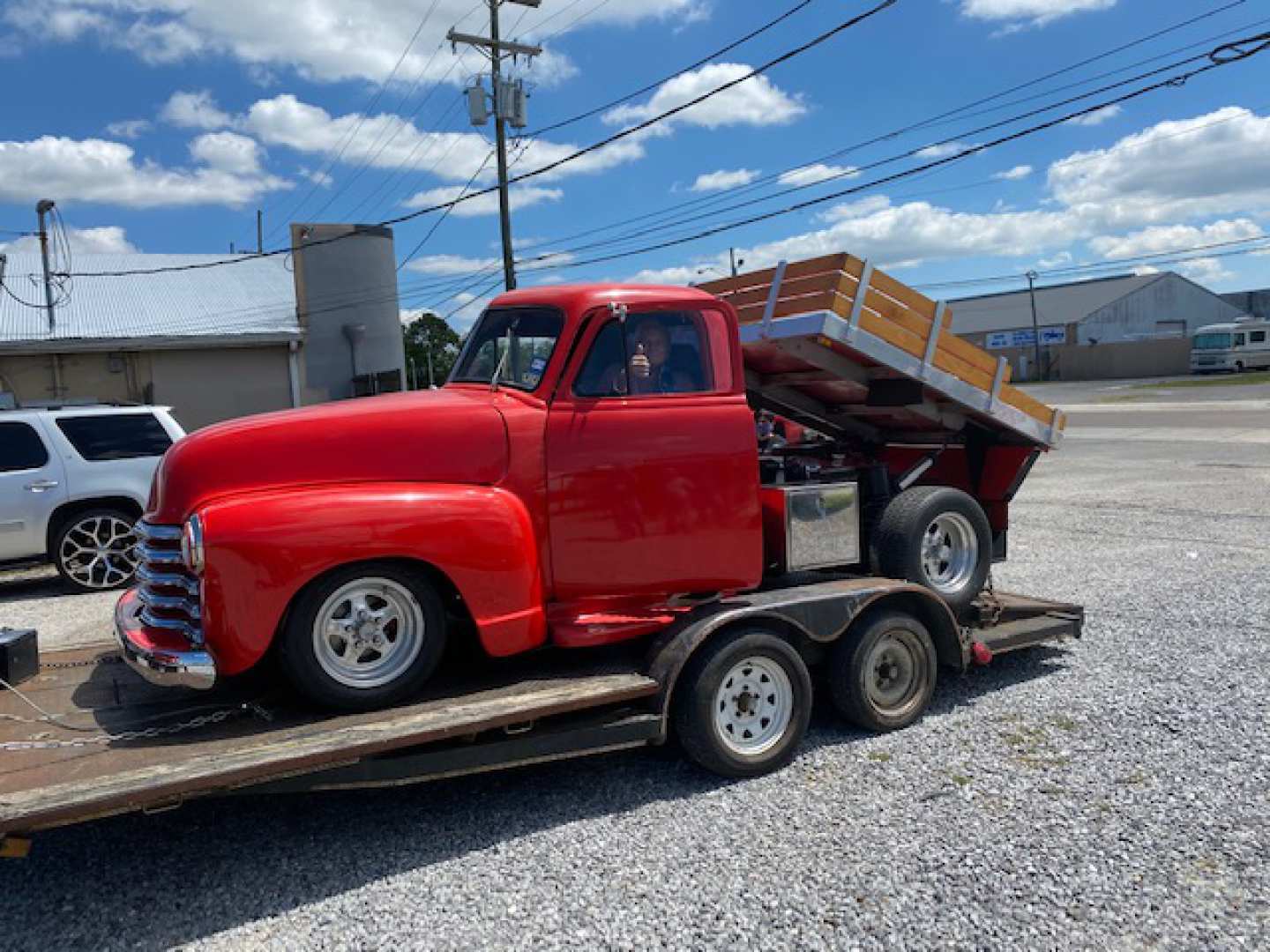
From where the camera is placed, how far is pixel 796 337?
5.43 m

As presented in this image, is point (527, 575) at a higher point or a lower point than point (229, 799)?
higher

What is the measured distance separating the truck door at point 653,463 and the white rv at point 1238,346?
188 ft

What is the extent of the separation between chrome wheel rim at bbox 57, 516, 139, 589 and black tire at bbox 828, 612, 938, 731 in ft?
24.5

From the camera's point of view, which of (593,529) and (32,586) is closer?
(593,529)

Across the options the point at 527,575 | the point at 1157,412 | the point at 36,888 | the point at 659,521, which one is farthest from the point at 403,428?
the point at 1157,412

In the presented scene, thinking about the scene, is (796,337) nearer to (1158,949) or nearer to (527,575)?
(527,575)

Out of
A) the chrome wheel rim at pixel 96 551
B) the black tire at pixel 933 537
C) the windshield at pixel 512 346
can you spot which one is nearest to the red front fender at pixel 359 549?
the windshield at pixel 512 346

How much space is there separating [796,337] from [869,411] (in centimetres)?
126

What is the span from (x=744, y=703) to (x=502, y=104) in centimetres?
1966

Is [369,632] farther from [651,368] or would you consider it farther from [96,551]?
[96,551]

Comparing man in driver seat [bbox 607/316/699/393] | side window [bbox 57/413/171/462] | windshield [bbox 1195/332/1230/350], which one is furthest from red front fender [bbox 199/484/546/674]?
windshield [bbox 1195/332/1230/350]

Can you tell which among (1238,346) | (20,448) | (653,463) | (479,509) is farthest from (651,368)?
(1238,346)

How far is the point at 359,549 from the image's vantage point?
13.1 feet

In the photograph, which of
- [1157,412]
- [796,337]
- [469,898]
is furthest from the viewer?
[1157,412]
